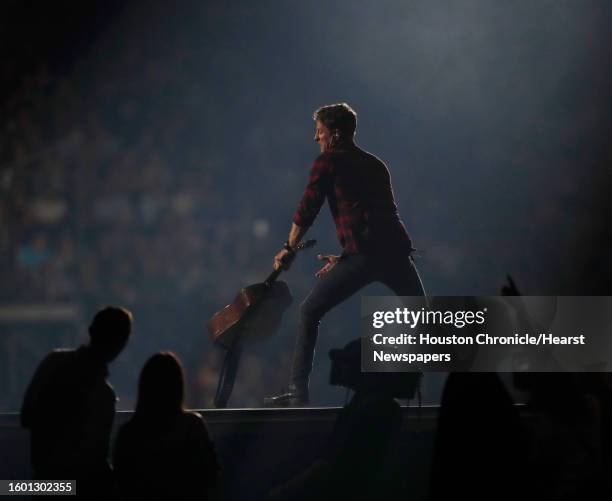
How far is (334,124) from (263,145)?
3813 mm

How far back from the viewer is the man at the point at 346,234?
4113 millimetres

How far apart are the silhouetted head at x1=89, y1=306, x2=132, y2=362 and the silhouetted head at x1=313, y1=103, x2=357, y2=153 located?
1936 mm

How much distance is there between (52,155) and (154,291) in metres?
A: 1.54

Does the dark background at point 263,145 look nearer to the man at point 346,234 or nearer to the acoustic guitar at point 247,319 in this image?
the acoustic guitar at point 247,319

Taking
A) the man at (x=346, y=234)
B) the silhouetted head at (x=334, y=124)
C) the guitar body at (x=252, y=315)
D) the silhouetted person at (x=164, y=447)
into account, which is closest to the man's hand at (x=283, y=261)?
the man at (x=346, y=234)

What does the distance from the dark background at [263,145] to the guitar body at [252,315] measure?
Answer: 274 cm

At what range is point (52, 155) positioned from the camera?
7762mm

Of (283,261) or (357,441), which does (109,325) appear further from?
(283,261)

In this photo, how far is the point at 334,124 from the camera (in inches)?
171

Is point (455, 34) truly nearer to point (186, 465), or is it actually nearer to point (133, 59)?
point (133, 59)

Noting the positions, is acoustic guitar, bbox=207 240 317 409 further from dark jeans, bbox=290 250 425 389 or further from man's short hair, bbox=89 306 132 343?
man's short hair, bbox=89 306 132 343

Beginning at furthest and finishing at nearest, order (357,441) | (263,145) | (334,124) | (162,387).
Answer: (263,145) < (334,124) < (357,441) < (162,387)

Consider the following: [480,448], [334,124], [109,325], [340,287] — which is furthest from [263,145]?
[480,448]

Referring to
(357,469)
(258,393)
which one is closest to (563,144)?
(258,393)
